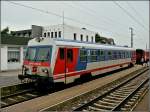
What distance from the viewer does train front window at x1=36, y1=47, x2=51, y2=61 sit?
15.4 metres

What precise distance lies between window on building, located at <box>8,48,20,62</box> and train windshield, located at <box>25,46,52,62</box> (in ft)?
50.1

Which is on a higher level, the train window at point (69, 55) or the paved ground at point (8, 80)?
the train window at point (69, 55)

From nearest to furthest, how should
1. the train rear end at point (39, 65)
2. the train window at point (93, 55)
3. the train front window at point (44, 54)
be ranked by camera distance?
the train rear end at point (39, 65) → the train front window at point (44, 54) → the train window at point (93, 55)

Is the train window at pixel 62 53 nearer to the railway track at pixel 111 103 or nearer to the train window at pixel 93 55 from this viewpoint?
the railway track at pixel 111 103

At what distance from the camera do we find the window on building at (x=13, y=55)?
103ft

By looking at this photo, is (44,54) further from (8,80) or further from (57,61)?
(8,80)

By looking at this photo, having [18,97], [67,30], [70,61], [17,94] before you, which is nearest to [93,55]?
[70,61]

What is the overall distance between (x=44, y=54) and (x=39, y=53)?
1.63 feet

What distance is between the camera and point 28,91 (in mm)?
15938

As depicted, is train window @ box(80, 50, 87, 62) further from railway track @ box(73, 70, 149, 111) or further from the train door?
railway track @ box(73, 70, 149, 111)

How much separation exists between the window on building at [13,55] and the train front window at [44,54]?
53.3 ft

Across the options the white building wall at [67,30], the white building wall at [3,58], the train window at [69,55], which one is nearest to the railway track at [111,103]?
the train window at [69,55]

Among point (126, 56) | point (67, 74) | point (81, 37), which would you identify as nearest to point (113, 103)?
point (67, 74)

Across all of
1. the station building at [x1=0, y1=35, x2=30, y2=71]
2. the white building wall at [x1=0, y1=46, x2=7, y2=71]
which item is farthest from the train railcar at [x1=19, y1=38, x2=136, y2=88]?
the station building at [x1=0, y1=35, x2=30, y2=71]
